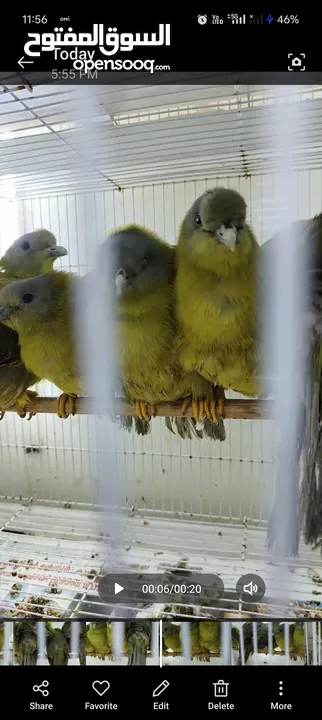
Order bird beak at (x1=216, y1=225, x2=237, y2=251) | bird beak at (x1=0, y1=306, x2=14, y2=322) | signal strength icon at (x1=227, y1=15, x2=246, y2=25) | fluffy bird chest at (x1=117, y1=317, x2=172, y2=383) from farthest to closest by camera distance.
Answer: bird beak at (x1=0, y1=306, x2=14, y2=322) < fluffy bird chest at (x1=117, y1=317, x2=172, y2=383) < bird beak at (x1=216, y1=225, x2=237, y2=251) < signal strength icon at (x1=227, y1=15, x2=246, y2=25)

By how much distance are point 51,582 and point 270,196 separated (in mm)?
674

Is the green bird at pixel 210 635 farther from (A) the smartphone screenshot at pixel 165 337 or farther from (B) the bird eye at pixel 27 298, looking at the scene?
(B) the bird eye at pixel 27 298

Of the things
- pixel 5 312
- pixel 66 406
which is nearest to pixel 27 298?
pixel 5 312

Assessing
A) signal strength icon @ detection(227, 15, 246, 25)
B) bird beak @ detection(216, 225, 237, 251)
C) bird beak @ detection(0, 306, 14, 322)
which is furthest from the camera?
bird beak @ detection(0, 306, 14, 322)

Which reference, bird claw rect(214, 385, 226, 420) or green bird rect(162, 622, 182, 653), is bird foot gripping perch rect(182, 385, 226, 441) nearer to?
Result: bird claw rect(214, 385, 226, 420)

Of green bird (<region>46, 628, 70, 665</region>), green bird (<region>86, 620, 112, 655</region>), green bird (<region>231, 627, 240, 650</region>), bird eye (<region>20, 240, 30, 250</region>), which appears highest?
bird eye (<region>20, 240, 30, 250</region>)

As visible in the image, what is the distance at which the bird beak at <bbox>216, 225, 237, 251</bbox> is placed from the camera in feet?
1.58

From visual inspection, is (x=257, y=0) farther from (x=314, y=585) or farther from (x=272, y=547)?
(x=314, y=585)

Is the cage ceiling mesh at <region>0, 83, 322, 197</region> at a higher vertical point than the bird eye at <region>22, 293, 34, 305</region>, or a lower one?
higher

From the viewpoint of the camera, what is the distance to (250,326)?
1.76ft

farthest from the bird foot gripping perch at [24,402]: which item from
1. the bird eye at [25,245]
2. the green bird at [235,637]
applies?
the green bird at [235,637]

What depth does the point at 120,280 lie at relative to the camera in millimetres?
525
